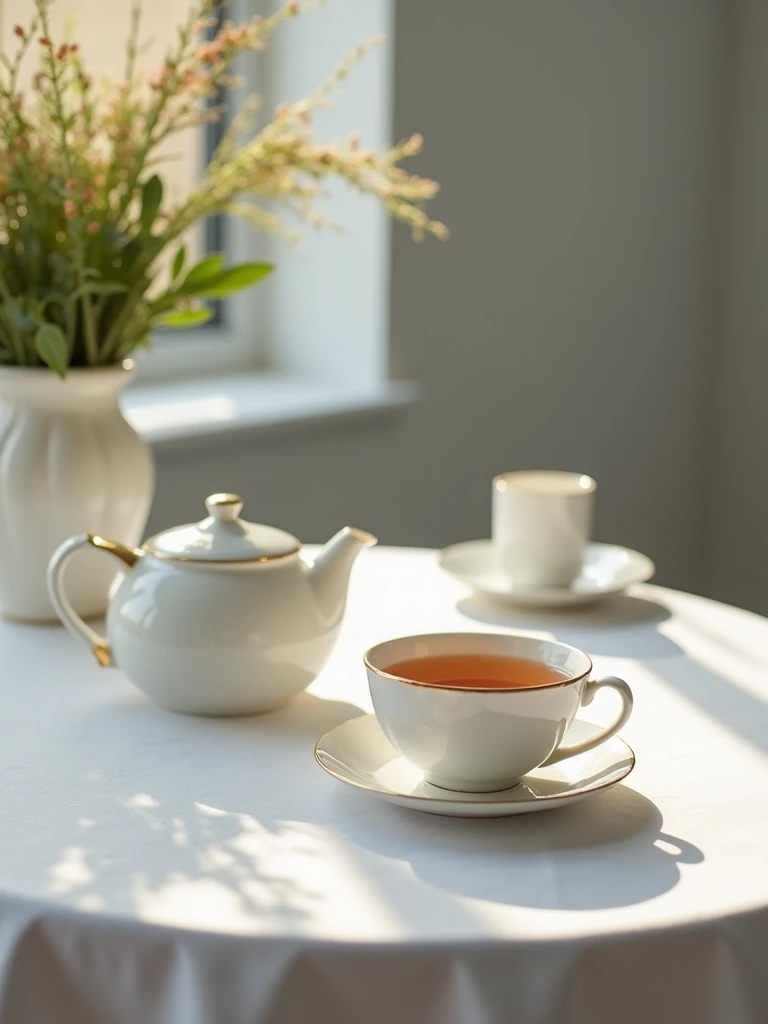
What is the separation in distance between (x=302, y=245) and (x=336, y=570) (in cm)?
150

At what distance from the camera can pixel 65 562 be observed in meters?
0.98

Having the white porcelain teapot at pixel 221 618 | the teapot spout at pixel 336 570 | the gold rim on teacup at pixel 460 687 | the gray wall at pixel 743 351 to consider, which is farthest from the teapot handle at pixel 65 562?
the gray wall at pixel 743 351

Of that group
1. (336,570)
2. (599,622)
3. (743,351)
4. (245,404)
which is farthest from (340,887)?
(743,351)

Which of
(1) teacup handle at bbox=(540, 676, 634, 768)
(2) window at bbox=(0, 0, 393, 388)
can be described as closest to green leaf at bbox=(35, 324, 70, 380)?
(1) teacup handle at bbox=(540, 676, 634, 768)

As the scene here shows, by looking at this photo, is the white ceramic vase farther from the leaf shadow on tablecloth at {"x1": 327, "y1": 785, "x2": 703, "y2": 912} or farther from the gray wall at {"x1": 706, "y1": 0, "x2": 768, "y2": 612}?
the gray wall at {"x1": 706, "y1": 0, "x2": 768, "y2": 612}

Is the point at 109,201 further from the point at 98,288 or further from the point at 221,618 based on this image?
the point at 221,618

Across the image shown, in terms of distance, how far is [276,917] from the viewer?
64 cm

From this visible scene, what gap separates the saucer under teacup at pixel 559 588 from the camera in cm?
118

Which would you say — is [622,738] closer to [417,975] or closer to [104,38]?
[417,975]

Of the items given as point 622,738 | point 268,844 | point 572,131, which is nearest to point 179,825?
point 268,844

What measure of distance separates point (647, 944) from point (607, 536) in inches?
92.6

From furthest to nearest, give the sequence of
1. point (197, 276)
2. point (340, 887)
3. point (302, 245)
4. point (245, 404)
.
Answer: point (302, 245) → point (245, 404) → point (197, 276) → point (340, 887)

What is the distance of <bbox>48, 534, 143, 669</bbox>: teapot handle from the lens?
953 mm

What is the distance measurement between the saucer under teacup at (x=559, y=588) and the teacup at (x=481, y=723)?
372 millimetres
